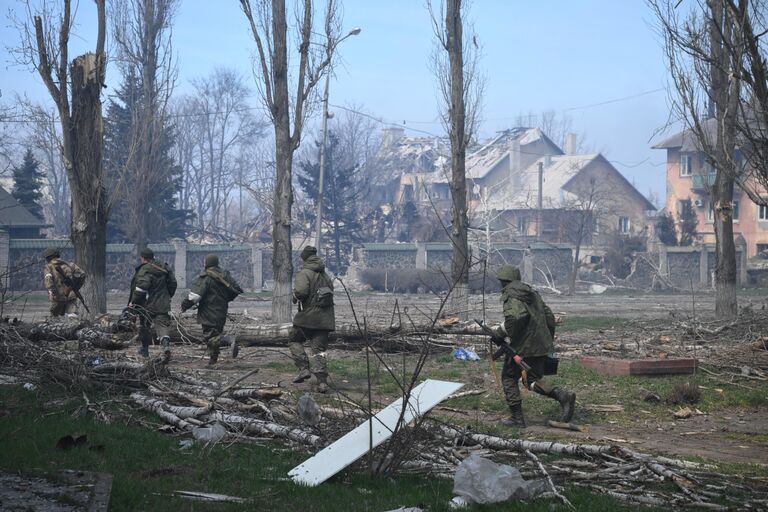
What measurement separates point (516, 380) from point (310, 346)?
141 inches

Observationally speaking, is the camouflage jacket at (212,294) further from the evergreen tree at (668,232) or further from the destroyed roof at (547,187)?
the destroyed roof at (547,187)

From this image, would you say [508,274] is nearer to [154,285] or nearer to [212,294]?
[212,294]

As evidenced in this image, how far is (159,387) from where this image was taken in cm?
978

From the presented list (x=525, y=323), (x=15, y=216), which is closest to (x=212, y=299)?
(x=525, y=323)

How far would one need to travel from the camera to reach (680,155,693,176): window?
65750mm

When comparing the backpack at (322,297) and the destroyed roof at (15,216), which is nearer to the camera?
the backpack at (322,297)

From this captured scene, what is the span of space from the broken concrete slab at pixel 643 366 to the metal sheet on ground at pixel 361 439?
247 inches

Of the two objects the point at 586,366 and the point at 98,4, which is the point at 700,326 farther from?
the point at 98,4

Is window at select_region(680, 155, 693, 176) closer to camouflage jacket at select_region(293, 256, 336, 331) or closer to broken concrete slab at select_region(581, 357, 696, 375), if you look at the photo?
broken concrete slab at select_region(581, 357, 696, 375)

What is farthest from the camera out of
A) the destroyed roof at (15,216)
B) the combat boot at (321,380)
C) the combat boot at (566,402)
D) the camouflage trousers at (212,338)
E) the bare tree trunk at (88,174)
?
the destroyed roof at (15,216)

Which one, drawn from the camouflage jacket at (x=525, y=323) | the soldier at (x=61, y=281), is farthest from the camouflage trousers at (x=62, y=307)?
the camouflage jacket at (x=525, y=323)

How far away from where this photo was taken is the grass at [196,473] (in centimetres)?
590

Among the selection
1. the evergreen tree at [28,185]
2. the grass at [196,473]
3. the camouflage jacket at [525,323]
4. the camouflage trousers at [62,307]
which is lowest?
the grass at [196,473]

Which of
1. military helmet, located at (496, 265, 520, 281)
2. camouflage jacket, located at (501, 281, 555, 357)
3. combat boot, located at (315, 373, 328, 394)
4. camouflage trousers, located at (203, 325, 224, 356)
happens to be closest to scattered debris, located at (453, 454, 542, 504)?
camouflage jacket, located at (501, 281, 555, 357)
